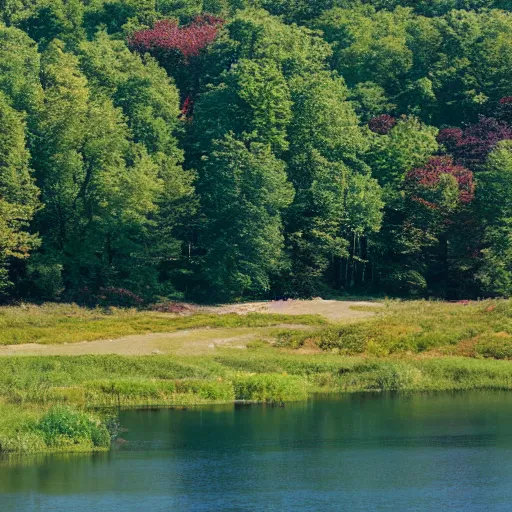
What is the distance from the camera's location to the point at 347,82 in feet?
437

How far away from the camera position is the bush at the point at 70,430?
52.3 meters

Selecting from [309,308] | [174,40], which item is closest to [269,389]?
[309,308]

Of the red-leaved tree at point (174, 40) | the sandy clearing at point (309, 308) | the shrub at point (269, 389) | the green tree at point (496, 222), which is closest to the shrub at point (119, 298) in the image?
the sandy clearing at point (309, 308)

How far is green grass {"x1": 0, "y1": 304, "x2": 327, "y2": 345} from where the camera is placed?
7644 cm

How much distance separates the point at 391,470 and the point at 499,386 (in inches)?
687

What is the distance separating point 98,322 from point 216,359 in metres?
14.8

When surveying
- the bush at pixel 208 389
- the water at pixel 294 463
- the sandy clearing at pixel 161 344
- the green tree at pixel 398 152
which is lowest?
the water at pixel 294 463

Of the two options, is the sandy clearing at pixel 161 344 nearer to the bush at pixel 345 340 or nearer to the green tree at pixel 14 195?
the bush at pixel 345 340

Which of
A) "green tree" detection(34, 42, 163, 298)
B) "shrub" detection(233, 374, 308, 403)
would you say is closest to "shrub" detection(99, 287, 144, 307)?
"green tree" detection(34, 42, 163, 298)

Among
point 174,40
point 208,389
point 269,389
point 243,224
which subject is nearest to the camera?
point 208,389

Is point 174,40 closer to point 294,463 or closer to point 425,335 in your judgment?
point 425,335

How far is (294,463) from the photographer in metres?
51.8

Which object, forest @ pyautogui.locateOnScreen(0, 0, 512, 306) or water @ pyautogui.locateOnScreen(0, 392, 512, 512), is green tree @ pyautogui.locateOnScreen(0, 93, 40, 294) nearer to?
forest @ pyautogui.locateOnScreen(0, 0, 512, 306)

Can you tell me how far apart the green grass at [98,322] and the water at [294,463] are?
17.8m
